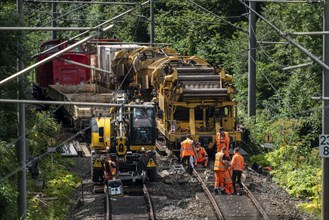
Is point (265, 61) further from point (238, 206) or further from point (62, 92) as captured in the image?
point (238, 206)

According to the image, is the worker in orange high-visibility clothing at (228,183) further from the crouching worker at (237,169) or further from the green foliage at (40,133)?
the green foliage at (40,133)

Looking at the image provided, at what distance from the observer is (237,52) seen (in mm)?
46562

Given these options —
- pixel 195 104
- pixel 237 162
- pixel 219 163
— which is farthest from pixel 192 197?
pixel 195 104

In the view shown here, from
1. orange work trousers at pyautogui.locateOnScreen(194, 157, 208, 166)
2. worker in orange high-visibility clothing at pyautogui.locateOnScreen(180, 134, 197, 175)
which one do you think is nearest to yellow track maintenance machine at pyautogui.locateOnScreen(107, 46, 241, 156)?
orange work trousers at pyautogui.locateOnScreen(194, 157, 208, 166)

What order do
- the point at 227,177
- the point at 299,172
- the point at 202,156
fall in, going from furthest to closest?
the point at 202,156, the point at 299,172, the point at 227,177

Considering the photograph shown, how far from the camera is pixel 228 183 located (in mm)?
25844

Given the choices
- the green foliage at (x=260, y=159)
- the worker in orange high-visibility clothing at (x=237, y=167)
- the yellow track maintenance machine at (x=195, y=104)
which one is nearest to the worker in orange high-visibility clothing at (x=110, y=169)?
the worker in orange high-visibility clothing at (x=237, y=167)

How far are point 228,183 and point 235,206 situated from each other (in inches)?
60.1

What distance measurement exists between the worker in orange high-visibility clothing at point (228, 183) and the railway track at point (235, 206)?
14.0 inches

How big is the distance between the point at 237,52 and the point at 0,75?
2656 centimetres

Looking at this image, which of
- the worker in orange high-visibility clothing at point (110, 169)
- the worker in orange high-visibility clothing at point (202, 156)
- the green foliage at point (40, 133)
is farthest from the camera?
the worker in orange high-visibility clothing at point (202, 156)

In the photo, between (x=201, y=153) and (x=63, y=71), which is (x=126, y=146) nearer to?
(x=201, y=153)

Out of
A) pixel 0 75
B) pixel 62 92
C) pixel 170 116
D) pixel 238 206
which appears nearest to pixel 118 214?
pixel 238 206

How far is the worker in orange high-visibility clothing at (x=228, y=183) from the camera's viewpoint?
84.3 feet
